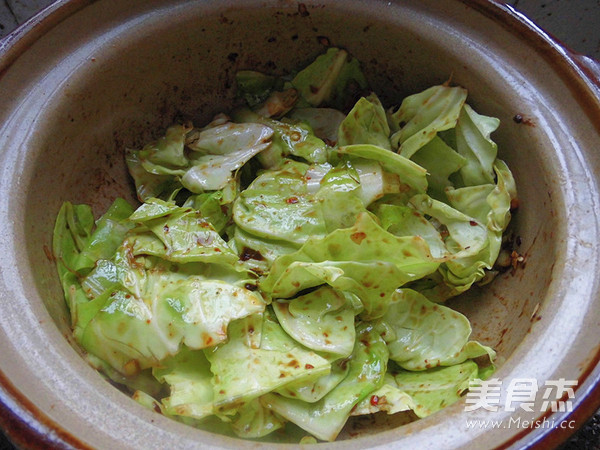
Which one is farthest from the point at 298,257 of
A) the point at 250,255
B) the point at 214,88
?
the point at 214,88

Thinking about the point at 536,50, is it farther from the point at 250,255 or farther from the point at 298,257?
the point at 250,255

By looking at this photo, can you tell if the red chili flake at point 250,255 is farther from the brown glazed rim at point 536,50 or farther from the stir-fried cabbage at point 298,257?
the brown glazed rim at point 536,50

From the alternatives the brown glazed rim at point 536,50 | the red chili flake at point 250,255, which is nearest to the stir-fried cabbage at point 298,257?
the red chili flake at point 250,255

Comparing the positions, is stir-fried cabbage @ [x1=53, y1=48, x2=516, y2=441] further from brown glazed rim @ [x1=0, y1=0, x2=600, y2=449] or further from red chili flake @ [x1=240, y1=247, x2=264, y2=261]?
brown glazed rim @ [x1=0, y1=0, x2=600, y2=449]

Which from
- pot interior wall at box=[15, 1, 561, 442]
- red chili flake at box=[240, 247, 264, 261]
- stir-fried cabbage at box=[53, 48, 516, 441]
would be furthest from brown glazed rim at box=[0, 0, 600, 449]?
red chili flake at box=[240, 247, 264, 261]

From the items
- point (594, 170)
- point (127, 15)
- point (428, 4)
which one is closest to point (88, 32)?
point (127, 15)
